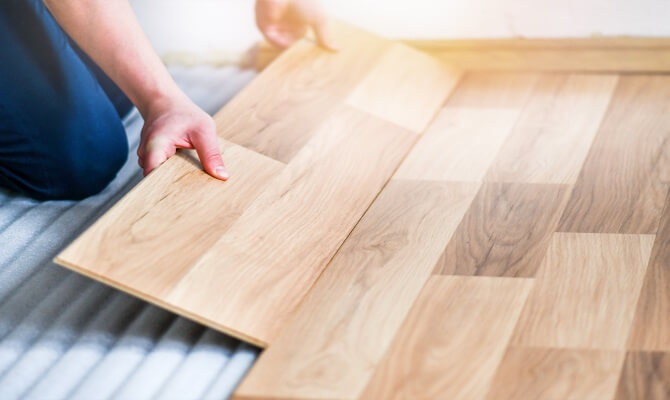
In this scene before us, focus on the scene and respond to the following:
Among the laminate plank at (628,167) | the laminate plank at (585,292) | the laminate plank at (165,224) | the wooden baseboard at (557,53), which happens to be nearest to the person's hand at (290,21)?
the wooden baseboard at (557,53)

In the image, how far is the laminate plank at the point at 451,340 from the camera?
0.97 m

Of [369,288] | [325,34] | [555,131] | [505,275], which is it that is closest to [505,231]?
[505,275]

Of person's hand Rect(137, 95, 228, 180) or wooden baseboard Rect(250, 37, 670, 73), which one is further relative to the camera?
wooden baseboard Rect(250, 37, 670, 73)

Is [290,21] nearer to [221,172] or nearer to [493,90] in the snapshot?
[493,90]

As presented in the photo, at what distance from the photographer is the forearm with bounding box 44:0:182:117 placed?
1.38 metres

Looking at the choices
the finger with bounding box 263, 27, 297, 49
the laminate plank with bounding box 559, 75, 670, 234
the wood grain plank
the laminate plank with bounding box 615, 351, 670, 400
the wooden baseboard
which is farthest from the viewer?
the finger with bounding box 263, 27, 297, 49

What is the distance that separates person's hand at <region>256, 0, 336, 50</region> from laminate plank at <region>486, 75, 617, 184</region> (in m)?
0.47

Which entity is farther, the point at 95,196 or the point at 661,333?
the point at 95,196

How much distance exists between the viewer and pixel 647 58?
171 centimetres

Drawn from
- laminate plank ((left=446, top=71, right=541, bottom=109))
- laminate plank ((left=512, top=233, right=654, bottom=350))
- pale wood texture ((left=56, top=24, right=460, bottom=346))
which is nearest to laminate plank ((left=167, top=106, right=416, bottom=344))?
pale wood texture ((left=56, top=24, right=460, bottom=346))

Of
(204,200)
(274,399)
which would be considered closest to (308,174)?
(204,200)

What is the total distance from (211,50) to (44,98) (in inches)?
25.7

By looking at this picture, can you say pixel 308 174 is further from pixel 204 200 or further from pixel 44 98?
pixel 44 98

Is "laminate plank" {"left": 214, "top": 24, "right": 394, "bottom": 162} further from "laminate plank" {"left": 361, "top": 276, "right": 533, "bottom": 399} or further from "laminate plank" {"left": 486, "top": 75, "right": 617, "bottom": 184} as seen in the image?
"laminate plank" {"left": 361, "top": 276, "right": 533, "bottom": 399}
